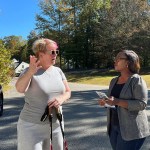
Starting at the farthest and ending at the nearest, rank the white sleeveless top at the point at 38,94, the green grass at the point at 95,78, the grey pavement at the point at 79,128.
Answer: the green grass at the point at 95,78
the grey pavement at the point at 79,128
the white sleeveless top at the point at 38,94

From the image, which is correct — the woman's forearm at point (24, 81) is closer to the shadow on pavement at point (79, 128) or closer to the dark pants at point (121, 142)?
the dark pants at point (121, 142)

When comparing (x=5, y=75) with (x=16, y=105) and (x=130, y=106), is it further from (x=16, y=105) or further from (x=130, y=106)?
(x=130, y=106)

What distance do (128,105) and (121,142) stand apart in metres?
0.45

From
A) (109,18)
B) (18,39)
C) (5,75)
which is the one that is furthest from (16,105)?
(18,39)

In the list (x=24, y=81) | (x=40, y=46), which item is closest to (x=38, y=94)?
(x=24, y=81)

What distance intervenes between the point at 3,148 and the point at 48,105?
3223mm

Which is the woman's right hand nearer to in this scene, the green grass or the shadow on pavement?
the shadow on pavement

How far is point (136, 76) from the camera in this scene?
3773 mm

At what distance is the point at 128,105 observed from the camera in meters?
3.66

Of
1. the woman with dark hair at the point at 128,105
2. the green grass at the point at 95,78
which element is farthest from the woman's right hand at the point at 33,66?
the green grass at the point at 95,78

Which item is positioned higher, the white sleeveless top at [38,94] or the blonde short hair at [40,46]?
the blonde short hair at [40,46]

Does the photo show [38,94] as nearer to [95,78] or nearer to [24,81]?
[24,81]

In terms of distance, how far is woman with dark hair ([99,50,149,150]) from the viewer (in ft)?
12.1

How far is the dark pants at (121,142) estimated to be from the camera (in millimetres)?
3766
